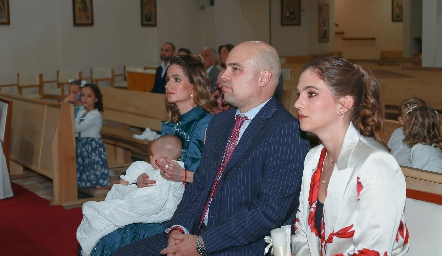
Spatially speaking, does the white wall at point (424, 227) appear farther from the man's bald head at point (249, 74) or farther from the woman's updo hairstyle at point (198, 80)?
the woman's updo hairstyle at point (198, 80)

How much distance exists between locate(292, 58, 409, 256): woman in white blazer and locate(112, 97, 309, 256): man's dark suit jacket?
275 millimetres

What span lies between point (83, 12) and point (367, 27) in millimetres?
10202

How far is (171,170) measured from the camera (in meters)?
3.75

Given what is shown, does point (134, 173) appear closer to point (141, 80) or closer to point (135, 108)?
point (135, 108)

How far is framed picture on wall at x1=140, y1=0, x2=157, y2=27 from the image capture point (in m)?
17.1

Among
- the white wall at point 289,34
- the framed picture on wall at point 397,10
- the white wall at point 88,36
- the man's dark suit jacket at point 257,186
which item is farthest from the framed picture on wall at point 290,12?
the man's dark suit jacket at point 257,186

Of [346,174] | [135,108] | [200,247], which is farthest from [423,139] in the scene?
[135,108]

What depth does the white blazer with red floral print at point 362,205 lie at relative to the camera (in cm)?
235

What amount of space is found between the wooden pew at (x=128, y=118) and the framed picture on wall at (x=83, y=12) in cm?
706

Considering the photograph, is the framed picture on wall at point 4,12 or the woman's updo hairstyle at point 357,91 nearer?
the woman's updo hairstyle at point 357,91

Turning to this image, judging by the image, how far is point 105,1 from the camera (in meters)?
16.3

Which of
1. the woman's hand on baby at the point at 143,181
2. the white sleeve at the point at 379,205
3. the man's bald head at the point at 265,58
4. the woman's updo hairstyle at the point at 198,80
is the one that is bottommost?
the woman's hand on baby at the point at 143,181

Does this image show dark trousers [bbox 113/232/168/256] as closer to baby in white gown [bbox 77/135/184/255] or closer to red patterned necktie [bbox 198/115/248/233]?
red patterned necktie [bbox 198/115/248/233]

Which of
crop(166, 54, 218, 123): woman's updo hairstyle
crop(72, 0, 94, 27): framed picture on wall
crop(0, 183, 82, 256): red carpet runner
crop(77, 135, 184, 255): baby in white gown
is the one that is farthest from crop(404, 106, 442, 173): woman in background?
crop(72, 0, 94, 27): framed picture on wall
